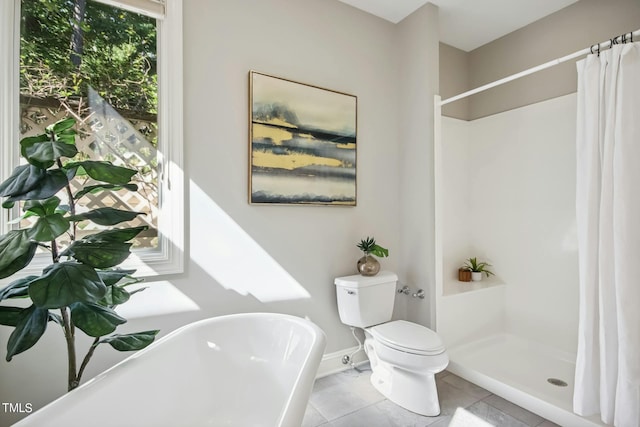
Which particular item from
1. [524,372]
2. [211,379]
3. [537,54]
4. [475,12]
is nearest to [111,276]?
[211,379]

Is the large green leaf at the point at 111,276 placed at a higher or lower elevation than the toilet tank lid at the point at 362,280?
higher

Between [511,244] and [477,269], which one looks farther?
[477,269]

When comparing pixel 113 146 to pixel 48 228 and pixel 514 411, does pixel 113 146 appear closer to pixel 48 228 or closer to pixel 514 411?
pixel 48 228

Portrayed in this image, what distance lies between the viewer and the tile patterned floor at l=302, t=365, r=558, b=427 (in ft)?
5.98

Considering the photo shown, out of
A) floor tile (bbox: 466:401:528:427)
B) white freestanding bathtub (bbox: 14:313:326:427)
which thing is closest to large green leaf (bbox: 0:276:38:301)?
white freestanding bathtub (bbox: 14:313:326:427)

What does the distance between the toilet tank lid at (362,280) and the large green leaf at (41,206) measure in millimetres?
1657

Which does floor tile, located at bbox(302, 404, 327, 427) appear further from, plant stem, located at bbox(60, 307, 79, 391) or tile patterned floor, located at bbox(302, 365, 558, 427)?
plant stem, located at bbox(60, 307, 79, 391)

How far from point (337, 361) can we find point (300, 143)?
1.57 m

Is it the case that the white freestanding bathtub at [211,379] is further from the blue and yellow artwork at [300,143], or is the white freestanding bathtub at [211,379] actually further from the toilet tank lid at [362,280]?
the blue and yellow artwork at [300,143]

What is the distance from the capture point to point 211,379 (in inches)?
58.4

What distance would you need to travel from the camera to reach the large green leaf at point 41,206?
109 centimetres

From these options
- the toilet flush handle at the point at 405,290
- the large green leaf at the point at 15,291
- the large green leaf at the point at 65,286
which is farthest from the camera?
the toilet flush handle at the point at 405,290

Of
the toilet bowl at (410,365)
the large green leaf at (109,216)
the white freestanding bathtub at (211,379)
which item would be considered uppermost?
the large green leaf at (109,216)

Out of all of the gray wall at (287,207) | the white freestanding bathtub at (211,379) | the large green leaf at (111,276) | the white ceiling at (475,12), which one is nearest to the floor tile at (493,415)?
the gray wall at (287,207)
